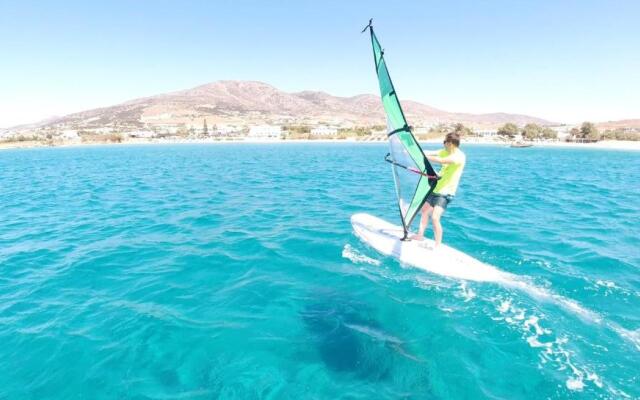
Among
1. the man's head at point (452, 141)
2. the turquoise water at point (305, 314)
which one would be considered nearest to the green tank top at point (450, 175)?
the man's head at point (452, 141)

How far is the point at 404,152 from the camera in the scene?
31.8 feet

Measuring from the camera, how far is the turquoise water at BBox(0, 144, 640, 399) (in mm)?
5617

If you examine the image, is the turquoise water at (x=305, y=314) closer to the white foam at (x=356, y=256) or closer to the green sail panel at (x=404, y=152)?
the white foam at (x=356, y=256)

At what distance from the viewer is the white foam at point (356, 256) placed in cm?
1056

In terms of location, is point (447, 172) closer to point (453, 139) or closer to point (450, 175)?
point (450, 175)

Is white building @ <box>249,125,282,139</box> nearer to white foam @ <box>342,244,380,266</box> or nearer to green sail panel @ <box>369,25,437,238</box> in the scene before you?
white foam @ <box>342,244,380,266</box>

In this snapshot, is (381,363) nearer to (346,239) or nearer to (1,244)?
(346,239)

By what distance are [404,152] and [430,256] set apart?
10.7ft

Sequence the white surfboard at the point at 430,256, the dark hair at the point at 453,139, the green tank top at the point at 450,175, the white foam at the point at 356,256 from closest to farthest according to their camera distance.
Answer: the dark hair at the point at 453,139 → the white surfboard at the point at 430,256 → the green tank top at the point at 450,175 → the white foam at the point at 356,256

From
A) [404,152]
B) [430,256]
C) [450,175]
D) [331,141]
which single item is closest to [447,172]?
[450,175]

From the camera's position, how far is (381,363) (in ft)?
19.6

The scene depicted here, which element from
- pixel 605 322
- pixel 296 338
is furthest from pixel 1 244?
pixel 605 322

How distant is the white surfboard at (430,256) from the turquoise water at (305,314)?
1.31ft

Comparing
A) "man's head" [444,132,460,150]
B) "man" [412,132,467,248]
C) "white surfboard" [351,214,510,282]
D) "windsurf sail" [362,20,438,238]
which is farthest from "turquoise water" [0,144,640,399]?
"man's head" [444,132,460,150]
